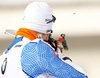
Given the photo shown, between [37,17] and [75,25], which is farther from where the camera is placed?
[75,25]

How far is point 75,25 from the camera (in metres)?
1.94

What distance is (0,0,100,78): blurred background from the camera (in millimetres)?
1752

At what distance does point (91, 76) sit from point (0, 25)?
3.16ft

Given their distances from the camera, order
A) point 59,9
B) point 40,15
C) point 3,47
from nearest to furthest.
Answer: point 40,15 < point 3,47 < point 59,9

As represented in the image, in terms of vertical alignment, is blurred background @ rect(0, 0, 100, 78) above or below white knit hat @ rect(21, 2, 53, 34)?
below

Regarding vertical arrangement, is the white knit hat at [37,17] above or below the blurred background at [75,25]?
above

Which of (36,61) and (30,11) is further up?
(30,11)

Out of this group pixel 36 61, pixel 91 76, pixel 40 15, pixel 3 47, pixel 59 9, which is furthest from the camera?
pixel 59 9

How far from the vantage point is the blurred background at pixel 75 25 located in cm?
175

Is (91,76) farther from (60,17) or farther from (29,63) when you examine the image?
(29,63)

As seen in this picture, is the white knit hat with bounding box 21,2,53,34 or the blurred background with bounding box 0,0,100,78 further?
the blurred background with bounding box 0,0,100,78

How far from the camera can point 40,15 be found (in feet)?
2.64

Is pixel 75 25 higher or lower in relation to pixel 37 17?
lower

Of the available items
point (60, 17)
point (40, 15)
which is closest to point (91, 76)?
point (60, 17)
